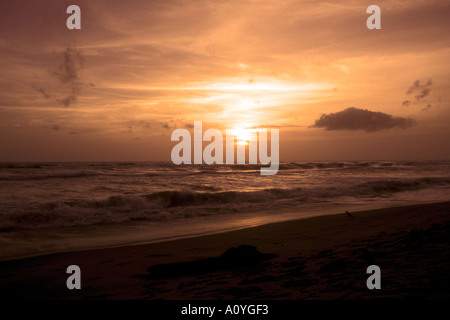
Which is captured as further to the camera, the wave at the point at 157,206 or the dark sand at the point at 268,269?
the wave at the point at 157,206

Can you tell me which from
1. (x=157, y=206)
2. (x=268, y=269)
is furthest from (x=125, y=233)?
(x=157, y=206)

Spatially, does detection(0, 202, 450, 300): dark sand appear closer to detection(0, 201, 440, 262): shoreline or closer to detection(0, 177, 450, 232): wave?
detection(0, 201, 440, 262): shoreline

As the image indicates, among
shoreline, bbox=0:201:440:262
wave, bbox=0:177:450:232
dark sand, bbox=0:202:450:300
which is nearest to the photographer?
dark sand, bbox=0:202:450:300

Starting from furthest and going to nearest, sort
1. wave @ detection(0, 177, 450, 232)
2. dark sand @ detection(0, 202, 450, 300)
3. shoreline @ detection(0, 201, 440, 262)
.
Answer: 1. wave @ detection(0, 177, 450, 232)
2. shoreline @ detection(0, 201, 440, 262)
3. dark sand @ detection(0, 202, 450, 300)

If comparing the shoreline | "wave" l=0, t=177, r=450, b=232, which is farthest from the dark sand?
"wave" l=0, t=177, r=450, b=232

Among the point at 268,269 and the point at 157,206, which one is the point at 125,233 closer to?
the point at 268,269

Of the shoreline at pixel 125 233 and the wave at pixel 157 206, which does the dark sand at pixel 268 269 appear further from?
the wave at pixel 157 206

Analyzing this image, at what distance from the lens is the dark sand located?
470 cm

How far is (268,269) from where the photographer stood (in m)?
5.95

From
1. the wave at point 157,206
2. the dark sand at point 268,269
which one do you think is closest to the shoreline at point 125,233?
the dark sand at point 268,269

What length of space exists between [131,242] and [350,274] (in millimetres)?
6281

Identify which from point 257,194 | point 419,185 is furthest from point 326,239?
point 419,185

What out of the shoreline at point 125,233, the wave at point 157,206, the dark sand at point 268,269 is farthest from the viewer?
the wave at point 157,206

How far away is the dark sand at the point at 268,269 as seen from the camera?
4699 mm
